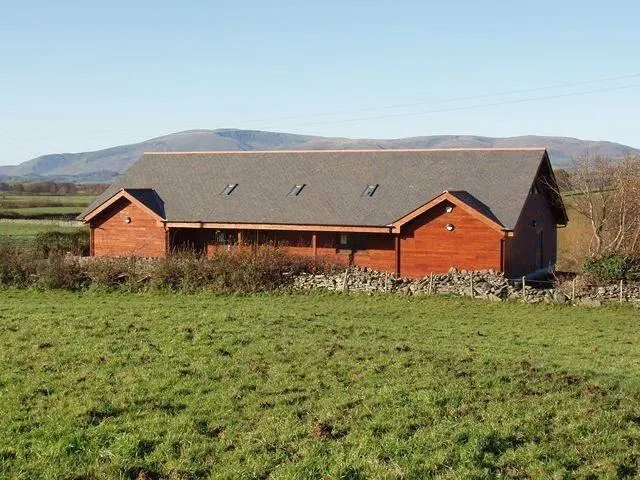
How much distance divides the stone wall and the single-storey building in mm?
1583

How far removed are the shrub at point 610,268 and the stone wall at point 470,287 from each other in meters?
0.66

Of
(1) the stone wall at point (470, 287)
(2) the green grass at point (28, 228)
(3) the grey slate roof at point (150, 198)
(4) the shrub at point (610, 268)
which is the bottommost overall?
(1) the stone wall at point (470, 287)

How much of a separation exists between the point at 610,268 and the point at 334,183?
44.5 feet

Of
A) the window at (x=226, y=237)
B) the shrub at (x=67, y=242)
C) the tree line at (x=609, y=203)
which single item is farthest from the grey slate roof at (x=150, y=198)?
the tree line at (x=609, y=203)

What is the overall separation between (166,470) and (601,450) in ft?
17.2

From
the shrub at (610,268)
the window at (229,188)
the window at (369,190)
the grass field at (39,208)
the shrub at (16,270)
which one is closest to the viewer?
the shrub at (610,268)

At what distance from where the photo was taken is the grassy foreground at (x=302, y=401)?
8.91 meters

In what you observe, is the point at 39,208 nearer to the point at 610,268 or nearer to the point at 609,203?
the point at 609,203

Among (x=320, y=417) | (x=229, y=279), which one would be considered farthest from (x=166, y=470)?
(x=229, y=279)

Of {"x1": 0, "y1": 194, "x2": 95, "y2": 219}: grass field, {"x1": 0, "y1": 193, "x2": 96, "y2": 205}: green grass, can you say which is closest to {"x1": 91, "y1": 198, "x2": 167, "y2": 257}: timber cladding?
{"x1": 0, "y1": 194, "x2": 95, "y2": 219}: grass field

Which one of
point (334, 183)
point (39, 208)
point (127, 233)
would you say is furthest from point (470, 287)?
point (39, 208)

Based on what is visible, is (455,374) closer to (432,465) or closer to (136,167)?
(432,465)

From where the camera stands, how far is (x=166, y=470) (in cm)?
877

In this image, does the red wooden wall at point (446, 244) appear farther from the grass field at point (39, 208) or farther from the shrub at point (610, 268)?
the grass field at point (39, 208)
